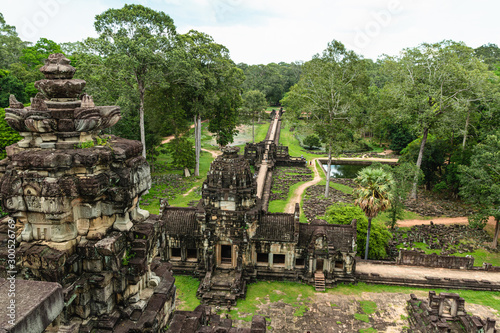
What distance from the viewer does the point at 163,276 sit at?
9578 millimetres

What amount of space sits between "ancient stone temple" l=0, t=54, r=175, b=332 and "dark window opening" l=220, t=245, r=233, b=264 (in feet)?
51.1

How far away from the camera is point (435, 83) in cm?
3769

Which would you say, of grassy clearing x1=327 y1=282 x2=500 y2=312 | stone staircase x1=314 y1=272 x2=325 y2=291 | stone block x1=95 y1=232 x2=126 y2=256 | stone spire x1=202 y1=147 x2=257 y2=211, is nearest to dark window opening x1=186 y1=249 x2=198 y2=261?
stone spire x1=202 y1=147 x2=257 y2=211

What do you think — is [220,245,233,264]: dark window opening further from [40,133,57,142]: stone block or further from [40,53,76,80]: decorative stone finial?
[40,53,76,80]: decorative stone finial

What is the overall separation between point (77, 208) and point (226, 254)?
59.2ft

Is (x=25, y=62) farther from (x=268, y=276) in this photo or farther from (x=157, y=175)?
(x=268, y=276)

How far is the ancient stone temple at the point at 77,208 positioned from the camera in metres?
6.99

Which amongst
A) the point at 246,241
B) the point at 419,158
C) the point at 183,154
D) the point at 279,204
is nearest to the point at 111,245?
the point at 246,241

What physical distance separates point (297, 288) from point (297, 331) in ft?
13.5

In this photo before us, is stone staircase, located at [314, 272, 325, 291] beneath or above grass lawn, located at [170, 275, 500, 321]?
above

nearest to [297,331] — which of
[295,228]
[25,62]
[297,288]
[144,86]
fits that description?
[297,288]

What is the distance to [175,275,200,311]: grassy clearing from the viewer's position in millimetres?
20594

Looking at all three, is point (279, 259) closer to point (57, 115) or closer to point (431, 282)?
point (431, 282)

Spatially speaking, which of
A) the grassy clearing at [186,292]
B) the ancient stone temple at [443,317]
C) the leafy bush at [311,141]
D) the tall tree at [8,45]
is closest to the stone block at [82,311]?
the grassy clearing at [186,292]
